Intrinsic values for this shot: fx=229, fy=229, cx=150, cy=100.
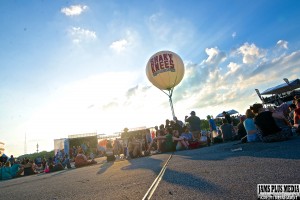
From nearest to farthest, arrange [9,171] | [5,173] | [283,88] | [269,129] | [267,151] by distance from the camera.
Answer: [267,151]
[269,129]
[5,173]
[9,171]
[283,88]

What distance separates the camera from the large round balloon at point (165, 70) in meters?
17.9

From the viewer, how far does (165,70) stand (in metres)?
17.8

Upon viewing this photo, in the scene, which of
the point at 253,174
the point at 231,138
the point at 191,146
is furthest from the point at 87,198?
the point at 231,138

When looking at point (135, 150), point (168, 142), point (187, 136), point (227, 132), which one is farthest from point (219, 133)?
point (135, 150)

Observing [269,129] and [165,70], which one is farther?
[165,70]

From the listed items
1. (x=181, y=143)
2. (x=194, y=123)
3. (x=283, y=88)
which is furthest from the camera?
(x=283, y=88)

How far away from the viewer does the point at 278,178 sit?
8.62 feet

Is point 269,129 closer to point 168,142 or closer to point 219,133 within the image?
point 168,142

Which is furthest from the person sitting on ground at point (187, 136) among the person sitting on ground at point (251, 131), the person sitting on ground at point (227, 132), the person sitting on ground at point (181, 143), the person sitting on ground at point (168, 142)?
the person sitting on ground at point (251, 131)

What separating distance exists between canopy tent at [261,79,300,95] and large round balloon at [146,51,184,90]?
923cm

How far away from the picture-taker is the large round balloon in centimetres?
1794

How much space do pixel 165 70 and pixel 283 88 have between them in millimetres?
11653

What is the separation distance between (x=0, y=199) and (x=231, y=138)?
10.4 meters

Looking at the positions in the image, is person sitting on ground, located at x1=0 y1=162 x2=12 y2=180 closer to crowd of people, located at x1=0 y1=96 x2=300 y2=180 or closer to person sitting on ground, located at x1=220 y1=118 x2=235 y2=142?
crowd of people, located at x1=0 y1=96 x2=300 y2=180
